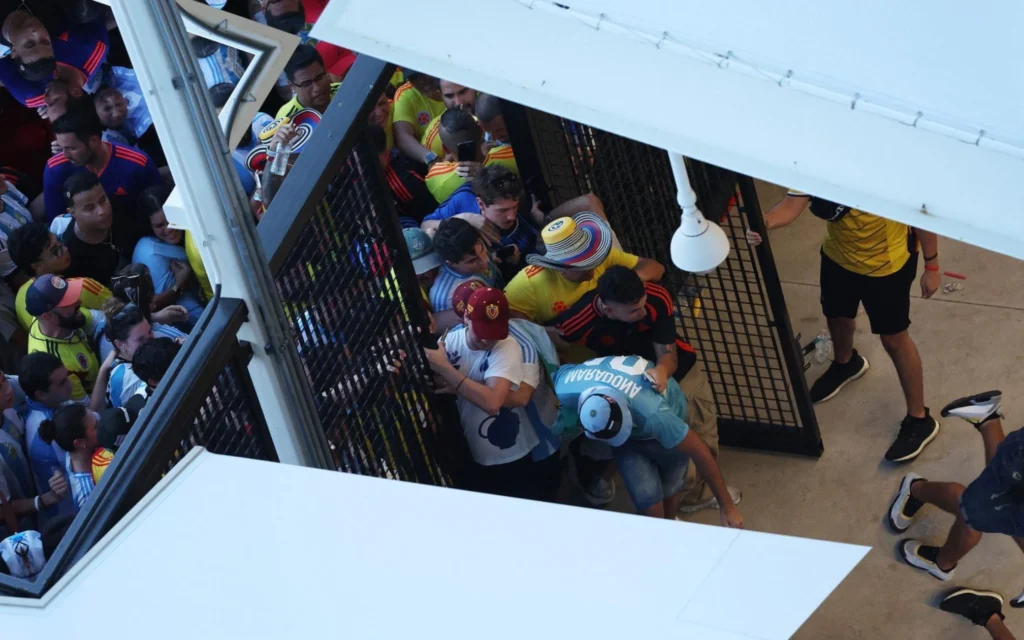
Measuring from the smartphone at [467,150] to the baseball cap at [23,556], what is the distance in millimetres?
2380

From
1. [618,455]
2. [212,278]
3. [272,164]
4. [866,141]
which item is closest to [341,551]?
[866,141]

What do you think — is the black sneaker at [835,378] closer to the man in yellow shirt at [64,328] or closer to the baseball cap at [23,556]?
the man in yellow shirt at [64,328]

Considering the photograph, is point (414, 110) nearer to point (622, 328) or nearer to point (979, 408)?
point (622, 328)

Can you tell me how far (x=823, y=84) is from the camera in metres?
1.38

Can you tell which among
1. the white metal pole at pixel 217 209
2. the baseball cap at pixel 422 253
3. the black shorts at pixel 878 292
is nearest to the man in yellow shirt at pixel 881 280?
the black shorts at pixel 878 292

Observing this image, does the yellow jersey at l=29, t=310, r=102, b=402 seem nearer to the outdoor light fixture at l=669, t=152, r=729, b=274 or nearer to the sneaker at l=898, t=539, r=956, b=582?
the outdoor light fixture at l=669, t=152, r=729, b=274

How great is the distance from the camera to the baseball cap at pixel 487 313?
3.73m

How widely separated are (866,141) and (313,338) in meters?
2.02

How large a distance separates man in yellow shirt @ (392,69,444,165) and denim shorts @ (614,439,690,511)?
69.5 inches

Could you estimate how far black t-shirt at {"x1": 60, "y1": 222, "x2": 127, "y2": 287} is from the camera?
483 centimetres

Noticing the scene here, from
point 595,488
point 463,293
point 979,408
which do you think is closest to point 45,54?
point 463,293

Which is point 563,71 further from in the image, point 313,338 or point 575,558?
point 313,338

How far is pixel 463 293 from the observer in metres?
3.89

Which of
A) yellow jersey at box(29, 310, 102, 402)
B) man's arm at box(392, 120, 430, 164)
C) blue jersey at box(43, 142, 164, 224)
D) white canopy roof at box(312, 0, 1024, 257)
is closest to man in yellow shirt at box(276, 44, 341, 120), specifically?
man's arm at box(392, 120, 430, 164)
